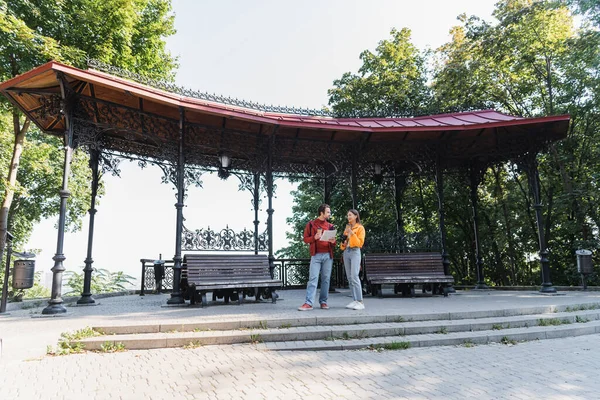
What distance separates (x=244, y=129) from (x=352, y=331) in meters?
6.23

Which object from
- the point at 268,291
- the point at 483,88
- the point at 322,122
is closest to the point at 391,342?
the point at 268,291

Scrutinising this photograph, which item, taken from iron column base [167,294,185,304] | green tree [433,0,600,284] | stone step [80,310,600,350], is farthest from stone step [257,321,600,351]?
green tree [433,0,600,284]

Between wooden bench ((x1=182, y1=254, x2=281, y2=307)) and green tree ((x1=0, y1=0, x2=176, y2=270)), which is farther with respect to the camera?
green tree ((x1=0, y1=0, x2=176, y2=270))

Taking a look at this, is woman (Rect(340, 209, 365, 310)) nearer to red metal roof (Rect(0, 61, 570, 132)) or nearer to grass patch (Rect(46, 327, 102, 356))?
red metal roof (Rect(0, 61, 570, 132))

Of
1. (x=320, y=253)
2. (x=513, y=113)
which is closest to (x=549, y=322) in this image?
(x=320, y=253)

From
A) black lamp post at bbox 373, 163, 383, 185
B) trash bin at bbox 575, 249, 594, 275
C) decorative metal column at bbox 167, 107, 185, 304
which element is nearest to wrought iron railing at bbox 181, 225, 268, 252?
decorative metal column at bbox 167, 107, 185, 304

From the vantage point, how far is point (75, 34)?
39.0 ft

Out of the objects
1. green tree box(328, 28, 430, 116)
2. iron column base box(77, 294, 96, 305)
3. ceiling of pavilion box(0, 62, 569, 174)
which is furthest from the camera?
green tree box(328, 28, 430, 116)

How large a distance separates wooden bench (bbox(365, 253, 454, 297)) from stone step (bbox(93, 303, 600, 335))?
2808mm

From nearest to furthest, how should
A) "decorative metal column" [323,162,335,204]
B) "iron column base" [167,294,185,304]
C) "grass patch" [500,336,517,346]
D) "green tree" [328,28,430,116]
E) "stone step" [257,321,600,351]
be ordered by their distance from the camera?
"stone step" [257,321,600,351] → "grass patch" [500,336,517,346] → "iron column base" [167,294,185,304] → "decorative metal column" [323,162,335,204] → "green tree" [328,28,430,116]

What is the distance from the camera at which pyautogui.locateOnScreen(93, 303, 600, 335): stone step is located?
500cm

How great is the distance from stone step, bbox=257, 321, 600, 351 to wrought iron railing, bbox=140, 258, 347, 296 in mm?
6923

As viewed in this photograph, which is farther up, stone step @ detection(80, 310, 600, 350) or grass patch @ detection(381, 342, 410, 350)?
stone step @ detection(80, 310, 600, 350)

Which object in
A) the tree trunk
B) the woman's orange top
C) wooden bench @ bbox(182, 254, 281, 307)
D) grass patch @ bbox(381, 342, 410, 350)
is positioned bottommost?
grass patch @ bbox(381, 342, 410, 350)
